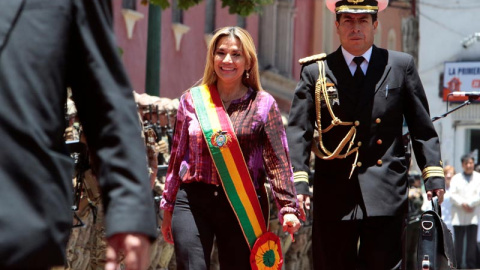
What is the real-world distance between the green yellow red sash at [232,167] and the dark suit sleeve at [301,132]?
330 millimetres

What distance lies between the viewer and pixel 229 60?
724 centimetres

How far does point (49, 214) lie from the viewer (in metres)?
3.03

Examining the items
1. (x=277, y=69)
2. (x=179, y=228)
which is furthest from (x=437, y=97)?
(x=179, y=228)

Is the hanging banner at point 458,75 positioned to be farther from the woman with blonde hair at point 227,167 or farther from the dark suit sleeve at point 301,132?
the woman with blonde hair at point 227,167

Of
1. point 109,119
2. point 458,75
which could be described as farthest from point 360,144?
point 458,75

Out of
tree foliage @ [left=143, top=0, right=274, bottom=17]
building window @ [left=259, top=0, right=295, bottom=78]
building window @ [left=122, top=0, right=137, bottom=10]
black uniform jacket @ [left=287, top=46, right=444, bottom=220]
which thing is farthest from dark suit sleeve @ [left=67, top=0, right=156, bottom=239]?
building window @ [left=259, top=0, right=295, bottom=78]

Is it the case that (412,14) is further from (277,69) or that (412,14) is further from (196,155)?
(196,155)

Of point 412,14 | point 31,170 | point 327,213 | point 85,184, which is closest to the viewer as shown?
point 31,170

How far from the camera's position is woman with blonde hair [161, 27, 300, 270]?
22.5 ft

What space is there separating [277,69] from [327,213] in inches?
985

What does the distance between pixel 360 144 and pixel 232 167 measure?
31.6 inches

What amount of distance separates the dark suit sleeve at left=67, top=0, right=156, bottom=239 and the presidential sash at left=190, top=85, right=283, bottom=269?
3755 millimetres

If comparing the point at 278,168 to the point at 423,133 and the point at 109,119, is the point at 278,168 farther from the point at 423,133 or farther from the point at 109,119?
the point at 109,119

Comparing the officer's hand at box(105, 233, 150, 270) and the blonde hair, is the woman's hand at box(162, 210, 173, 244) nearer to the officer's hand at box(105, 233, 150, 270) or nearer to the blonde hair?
the blonde hair
